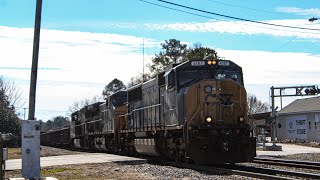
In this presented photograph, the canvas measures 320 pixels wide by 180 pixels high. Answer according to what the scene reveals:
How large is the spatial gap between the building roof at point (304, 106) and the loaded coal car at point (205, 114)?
4110cm

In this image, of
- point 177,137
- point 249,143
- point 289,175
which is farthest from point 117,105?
point 289,175

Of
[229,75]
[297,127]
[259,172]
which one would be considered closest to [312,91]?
[297,127]

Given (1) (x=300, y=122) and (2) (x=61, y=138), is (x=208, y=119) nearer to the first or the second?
(2) (x=61, y=138)

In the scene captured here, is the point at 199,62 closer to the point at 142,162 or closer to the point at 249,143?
the point at 249,143

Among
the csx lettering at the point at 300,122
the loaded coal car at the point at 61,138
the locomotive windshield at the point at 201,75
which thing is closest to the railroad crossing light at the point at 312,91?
the csx lettering at the point at 300,122

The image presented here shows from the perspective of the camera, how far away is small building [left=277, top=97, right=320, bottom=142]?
5597cm

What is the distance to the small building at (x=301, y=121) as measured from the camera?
184ft

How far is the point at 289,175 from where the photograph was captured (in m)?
13.8

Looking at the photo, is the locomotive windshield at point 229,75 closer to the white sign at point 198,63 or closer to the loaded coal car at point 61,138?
the white sign at point 198,63

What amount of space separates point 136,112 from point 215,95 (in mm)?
8781

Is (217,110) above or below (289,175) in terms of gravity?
above

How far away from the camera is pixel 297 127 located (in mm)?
60531

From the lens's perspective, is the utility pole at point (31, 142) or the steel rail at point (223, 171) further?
the utility pole at point (31, 142)

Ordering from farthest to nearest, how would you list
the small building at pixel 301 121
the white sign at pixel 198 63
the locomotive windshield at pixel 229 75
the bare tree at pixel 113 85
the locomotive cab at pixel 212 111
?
1. the bare tree at pixel 113 85
2. the small building at pixel 301 121
3. the white sign at pixel 198 63
4. the locomotive windshield at pixel 229 75
5. the locomotive cab at pixel 212 111
